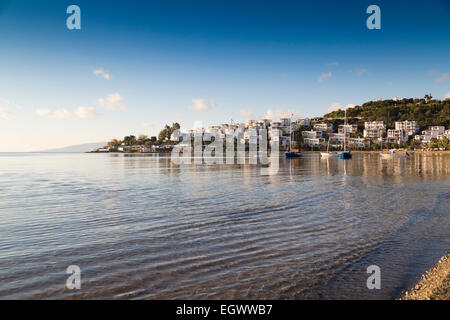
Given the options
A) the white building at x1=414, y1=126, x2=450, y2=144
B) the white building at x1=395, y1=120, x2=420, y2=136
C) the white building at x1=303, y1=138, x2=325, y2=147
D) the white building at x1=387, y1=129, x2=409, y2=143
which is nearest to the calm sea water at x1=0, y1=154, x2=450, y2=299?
the white building at x1=414, y1=126, x2=450, y2=144

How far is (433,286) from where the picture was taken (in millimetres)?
6215

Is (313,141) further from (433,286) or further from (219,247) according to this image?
(433,286)

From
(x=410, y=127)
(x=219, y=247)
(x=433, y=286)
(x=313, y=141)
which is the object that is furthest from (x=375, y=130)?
(x=433, y=286)

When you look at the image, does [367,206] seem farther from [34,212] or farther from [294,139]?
[294,139]

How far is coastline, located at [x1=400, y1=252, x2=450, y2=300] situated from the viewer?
5.80 meters

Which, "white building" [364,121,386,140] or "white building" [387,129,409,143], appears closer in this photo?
"white building" [387,129,409,143]

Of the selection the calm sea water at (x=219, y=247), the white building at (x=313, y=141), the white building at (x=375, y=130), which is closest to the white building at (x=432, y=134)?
the white building at (x=375, y=130)

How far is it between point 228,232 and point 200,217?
2851 millimetres

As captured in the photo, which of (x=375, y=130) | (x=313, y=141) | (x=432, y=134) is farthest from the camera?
(x=375, y=130)

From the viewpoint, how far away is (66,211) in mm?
15125

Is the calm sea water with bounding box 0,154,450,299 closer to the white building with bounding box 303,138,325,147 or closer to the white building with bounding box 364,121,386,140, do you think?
the white building with bounding box 303,138,325,147

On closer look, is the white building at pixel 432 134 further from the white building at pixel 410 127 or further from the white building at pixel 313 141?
the white building at pixel 313 141

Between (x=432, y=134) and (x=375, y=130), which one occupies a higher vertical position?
(x=375, y=130)
